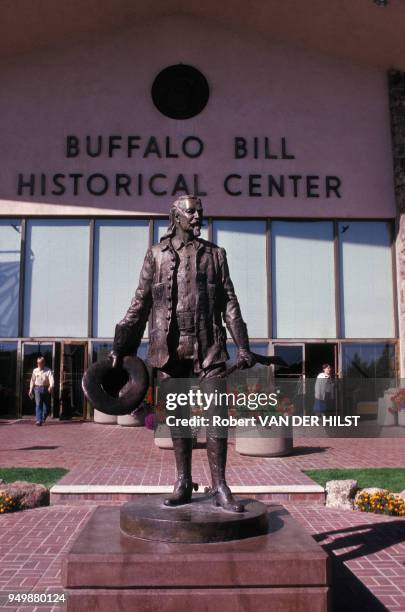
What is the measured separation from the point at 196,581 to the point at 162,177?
16356mm

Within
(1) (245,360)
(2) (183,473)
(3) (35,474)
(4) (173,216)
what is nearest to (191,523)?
(2) (183,473)

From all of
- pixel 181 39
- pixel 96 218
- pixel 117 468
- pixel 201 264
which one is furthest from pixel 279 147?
pixel 201 264

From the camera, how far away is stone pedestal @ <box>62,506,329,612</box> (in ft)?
11.6

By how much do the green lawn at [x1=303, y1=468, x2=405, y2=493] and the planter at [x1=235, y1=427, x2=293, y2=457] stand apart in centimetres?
127

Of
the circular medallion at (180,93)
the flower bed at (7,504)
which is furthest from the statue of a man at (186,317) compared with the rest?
the circular medallion at (180,93)

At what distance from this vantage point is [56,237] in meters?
18.9

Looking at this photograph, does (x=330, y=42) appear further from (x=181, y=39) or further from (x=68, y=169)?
(x=68, y=169)

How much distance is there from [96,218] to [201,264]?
1471 centimetres

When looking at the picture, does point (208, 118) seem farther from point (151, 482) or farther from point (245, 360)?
point (245, 360)

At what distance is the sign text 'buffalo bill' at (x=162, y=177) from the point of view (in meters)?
18.8

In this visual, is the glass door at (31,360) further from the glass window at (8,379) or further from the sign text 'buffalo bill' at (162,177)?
the sign text 'buffalo bill' at (162,177)

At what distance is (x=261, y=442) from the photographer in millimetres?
10203

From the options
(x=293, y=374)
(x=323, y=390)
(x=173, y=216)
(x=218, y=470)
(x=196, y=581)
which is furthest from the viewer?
(x=293, y=374)

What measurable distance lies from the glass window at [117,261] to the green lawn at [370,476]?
35.9 feet
